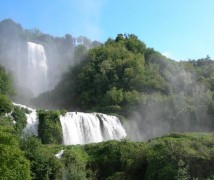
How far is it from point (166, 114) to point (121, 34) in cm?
2684

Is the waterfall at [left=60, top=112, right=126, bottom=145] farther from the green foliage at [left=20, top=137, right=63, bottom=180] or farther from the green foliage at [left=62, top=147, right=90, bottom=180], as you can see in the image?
the green foliage at [left=20, top=137, right=63, bottom=180]

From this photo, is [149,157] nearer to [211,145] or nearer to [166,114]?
[211,145]

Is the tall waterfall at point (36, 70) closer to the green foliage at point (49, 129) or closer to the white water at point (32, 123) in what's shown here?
the white water at point (32, 123)

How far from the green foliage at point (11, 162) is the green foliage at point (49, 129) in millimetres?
18122

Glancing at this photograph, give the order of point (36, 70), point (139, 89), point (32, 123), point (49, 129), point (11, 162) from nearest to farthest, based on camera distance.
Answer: point (11, 162) → point (49, 129) → point (32, 123) → point (139, 89) → point (36, 70)

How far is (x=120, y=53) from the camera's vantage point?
7888 centimetres

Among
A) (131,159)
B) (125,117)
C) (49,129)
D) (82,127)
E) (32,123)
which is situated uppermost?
(125,117)

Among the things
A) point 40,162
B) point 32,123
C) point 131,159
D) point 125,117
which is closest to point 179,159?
point 131,159

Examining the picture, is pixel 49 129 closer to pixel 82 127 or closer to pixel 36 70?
pixel 82 127

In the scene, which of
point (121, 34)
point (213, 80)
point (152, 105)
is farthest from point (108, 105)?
point (121, 34)

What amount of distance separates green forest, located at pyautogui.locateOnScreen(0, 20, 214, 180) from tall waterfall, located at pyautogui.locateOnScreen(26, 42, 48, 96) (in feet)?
18.8

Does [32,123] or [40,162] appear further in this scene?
[32,123]

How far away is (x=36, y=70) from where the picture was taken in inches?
4001

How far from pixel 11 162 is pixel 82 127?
902 inches
